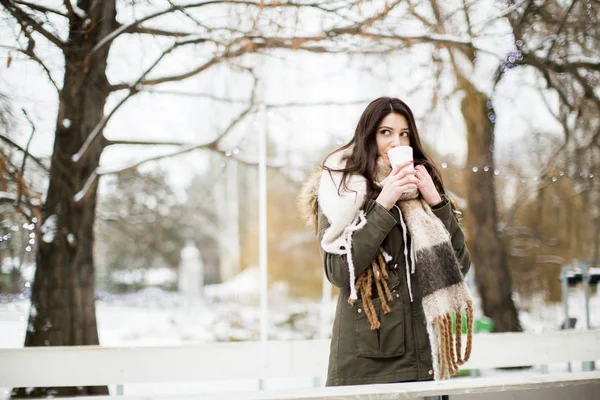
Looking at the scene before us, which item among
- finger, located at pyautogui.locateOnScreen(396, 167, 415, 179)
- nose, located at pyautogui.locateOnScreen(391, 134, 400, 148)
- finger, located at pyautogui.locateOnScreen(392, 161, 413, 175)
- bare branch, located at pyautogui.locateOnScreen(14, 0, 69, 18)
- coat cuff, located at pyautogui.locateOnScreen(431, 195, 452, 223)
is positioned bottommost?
coat cuff, located at pyautogui.locateOnScreen(431, 195, 452, 223)

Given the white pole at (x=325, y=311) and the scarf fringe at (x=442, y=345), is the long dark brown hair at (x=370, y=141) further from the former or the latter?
the white pole at (x=325, y=311)

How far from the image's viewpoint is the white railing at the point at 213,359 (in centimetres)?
247

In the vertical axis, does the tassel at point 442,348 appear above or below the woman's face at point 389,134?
below

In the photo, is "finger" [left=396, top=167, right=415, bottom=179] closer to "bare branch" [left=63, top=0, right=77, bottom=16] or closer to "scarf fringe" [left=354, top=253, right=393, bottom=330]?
"scarf fringe" [left=354, top=253, right=393, bottom=330]

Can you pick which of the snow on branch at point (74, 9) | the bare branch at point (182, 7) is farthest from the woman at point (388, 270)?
the snow on branch at point (74, 9)

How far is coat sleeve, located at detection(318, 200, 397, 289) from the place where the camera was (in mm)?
1388

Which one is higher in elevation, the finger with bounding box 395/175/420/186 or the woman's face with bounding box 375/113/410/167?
the woman's face with bounding box 375/113/410/167

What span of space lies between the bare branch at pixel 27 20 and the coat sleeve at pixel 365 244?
2.00 meters

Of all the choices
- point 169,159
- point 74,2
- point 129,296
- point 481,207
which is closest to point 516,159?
point 481,207

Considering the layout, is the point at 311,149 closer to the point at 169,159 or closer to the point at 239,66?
the point at 169,159

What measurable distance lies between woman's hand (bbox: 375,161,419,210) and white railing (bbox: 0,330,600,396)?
1.52 meters

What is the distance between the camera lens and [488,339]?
9.41 feet

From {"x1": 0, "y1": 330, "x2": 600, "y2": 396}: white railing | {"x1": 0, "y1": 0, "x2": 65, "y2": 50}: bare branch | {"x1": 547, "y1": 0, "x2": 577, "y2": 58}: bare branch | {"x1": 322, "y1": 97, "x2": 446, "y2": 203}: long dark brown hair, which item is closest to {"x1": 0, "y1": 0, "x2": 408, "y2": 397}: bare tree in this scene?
{"x1": 0, "y1": 0, "x2": 65, "y2": 50}: bare branch

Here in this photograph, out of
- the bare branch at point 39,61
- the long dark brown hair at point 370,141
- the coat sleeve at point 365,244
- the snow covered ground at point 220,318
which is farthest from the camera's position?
the snow covered ground at point 220,318
